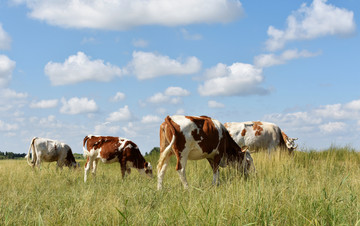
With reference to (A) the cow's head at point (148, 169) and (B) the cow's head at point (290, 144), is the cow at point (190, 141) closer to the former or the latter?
(A) the cow's head at point (148, 169)

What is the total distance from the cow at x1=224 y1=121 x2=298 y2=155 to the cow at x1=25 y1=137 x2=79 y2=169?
7.24 metres

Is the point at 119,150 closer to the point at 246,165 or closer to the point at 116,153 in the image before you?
the point at 116,153

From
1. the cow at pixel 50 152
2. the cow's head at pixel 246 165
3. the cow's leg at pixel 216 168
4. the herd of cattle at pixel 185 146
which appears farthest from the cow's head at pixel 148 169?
the cow at pixel 50 152

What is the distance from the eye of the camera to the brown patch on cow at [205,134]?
8430 millimetres

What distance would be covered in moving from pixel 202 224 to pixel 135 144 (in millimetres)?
8362

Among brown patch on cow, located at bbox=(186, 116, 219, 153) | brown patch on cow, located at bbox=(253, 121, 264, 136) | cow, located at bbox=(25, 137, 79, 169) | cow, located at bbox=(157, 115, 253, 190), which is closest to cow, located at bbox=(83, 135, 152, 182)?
cow, located at bbox=(157, 115, 253, 190)

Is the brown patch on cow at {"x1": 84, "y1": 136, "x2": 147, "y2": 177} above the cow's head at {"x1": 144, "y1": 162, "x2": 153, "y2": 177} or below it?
above

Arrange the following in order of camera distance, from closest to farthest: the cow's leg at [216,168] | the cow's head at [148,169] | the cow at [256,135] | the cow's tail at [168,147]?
1. the cow's tail at [168,147]
2. the cow's leg at [216,168]
3. the cow's head at [148,169]
4. the cow at [256,135]

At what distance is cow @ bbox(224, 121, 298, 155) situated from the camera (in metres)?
15.5

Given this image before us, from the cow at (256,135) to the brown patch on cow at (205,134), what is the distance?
6.83m

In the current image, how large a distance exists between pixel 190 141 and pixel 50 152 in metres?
10.7

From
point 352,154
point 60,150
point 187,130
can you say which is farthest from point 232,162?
point 60,150

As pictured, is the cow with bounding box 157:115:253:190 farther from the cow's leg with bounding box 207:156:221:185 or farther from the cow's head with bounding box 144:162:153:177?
the cow's head with bounding box 144:162:153:177

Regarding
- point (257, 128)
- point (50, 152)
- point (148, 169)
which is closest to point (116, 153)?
point (148, 169)
